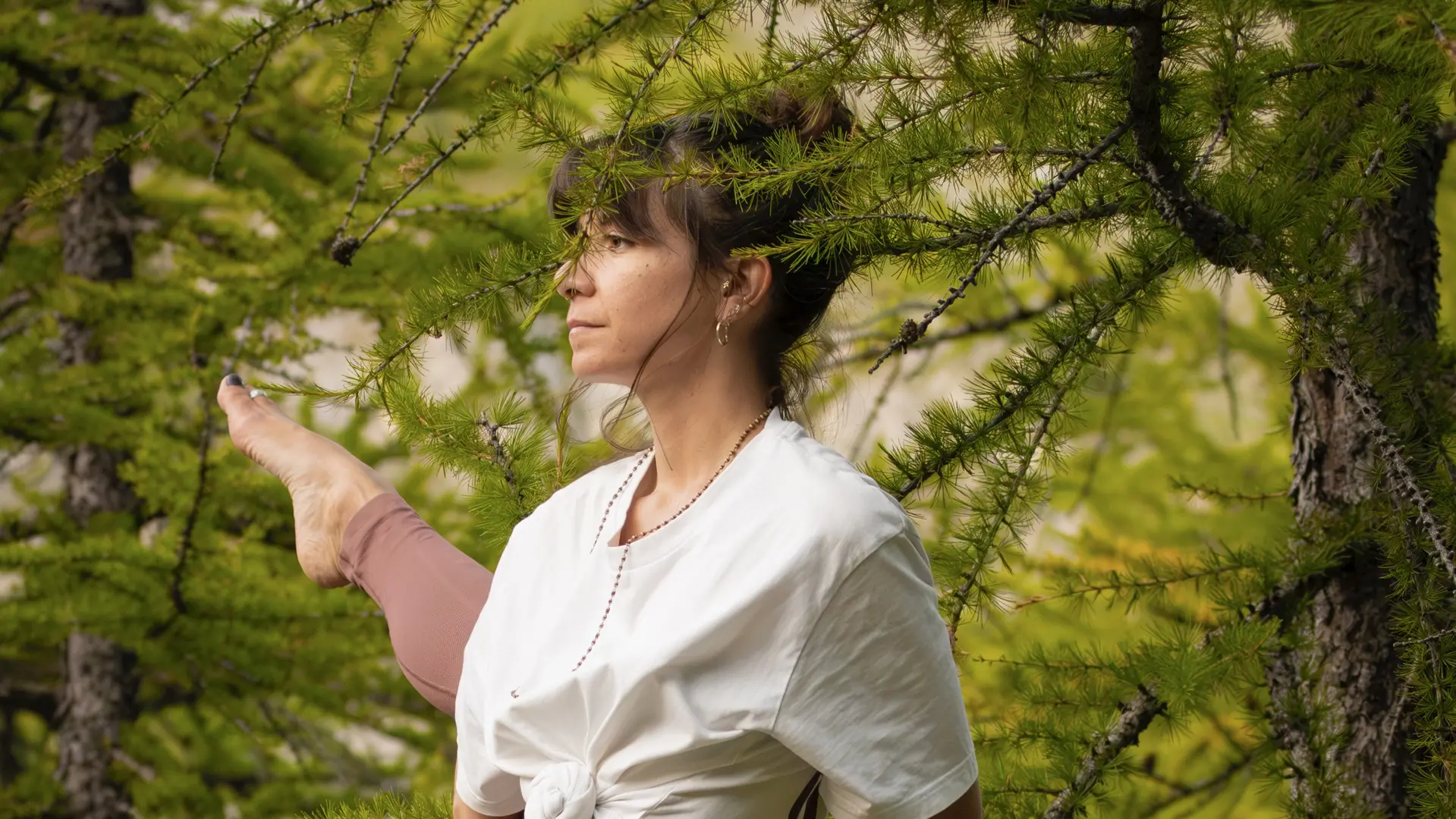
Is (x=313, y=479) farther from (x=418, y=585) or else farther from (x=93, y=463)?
(x=93, y=463)

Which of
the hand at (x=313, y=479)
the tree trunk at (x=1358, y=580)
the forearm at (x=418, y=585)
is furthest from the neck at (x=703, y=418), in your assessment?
the tree trunk at (x=1358, y=580)

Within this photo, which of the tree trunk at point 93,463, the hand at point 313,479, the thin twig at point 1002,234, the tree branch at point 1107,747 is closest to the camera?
the thin twig at point 1002,234

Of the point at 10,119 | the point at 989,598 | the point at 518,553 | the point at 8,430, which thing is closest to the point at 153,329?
the point at 8,430

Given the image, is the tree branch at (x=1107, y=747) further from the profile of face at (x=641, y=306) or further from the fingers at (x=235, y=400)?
the fingers at (x=235, y=400)

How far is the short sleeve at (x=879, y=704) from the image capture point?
87cm

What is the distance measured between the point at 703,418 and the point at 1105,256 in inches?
16.1

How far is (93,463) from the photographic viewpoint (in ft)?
10.3

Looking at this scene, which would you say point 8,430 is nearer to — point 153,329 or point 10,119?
point 153,329

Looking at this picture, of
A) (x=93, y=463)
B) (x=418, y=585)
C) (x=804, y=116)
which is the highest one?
(x=804, y=116)

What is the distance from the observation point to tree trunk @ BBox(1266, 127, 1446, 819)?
128 centimetres

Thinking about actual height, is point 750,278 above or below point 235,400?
→ above

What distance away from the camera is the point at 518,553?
1.17 metres

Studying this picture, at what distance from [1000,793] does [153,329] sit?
230 centimetres

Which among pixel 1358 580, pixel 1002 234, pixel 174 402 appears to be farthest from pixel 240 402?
pixel 174 402
